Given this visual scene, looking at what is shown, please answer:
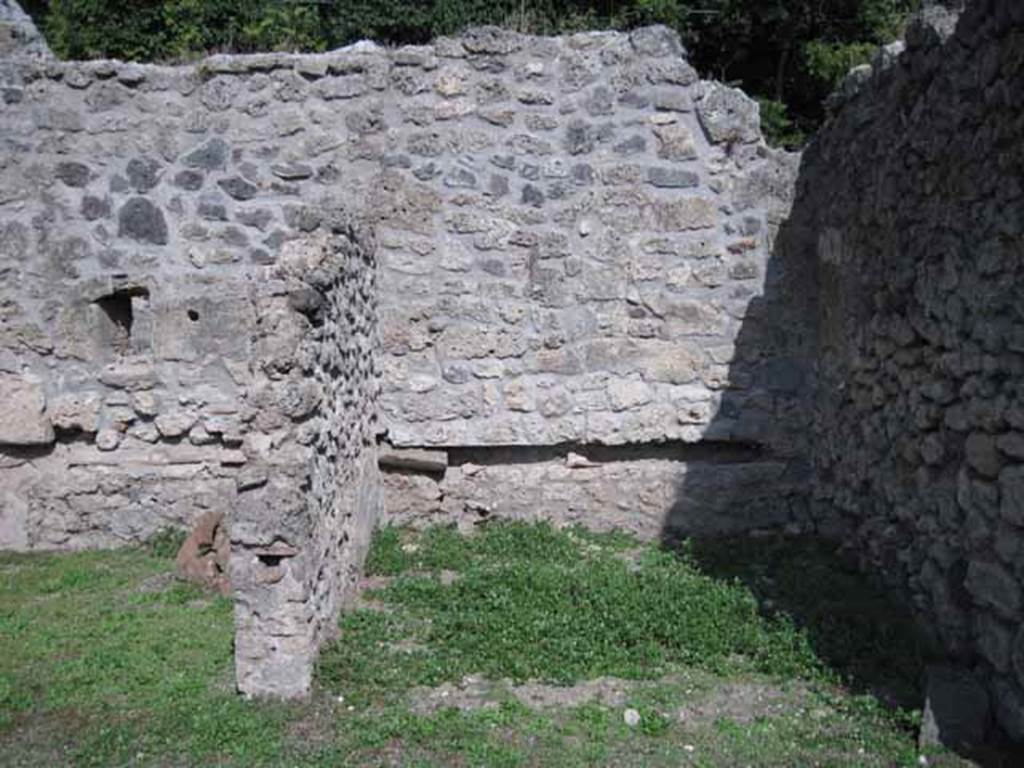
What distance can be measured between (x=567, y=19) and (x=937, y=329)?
880 cm

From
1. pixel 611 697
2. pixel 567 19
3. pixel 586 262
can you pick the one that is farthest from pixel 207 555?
pixel 567 19

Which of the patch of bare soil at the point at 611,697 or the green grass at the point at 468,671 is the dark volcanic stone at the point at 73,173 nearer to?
the green grass at the point at 468,671

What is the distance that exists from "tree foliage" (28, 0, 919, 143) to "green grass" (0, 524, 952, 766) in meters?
8.53

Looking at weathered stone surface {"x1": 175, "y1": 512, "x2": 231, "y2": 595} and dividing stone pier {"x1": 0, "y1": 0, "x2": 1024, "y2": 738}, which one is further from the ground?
dividing stone pier {"x1": 0, "y1": 0, "x2": 1024, "y2": 738}

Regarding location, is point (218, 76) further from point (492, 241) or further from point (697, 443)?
point (697, 443)

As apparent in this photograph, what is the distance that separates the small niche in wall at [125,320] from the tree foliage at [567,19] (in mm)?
6588

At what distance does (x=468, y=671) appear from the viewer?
14.3 ft

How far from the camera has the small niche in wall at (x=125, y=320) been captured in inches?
256

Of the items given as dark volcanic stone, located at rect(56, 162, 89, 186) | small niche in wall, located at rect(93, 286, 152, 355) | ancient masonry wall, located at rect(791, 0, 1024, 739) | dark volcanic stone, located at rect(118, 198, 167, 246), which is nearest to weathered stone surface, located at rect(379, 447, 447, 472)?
small niche in wall, located at rect(93, 286, 152, 355)

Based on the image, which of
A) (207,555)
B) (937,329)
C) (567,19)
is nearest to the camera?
(937,329)

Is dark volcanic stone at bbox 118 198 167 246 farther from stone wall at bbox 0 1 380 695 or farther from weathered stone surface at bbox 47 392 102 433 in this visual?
weathered stone surface at bbox 47 392 102 433

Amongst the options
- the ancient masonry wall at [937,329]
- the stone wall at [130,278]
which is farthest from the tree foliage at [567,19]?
the ancient masonry wall at [937,329]

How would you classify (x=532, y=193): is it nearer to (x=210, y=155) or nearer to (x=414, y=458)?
(x=414, y=458)

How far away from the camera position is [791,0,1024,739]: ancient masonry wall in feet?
12.5
